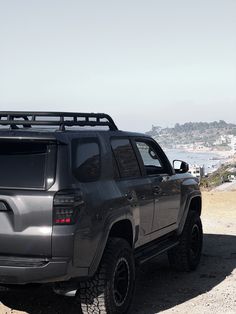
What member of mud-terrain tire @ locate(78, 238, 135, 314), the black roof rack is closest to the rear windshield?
the black roof rack

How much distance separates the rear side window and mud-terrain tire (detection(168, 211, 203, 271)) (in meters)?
2.50

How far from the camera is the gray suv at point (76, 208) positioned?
3838mm

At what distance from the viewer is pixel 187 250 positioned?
657cm

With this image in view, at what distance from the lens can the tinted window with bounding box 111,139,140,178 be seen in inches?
194

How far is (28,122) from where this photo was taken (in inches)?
178

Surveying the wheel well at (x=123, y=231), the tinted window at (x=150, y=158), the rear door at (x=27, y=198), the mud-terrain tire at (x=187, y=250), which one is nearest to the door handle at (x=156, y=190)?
the tinted window at (x=150, y=158)

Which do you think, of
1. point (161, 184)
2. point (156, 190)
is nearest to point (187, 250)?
point (161, 184)

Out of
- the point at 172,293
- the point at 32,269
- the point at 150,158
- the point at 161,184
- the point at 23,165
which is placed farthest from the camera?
the point at 150,158

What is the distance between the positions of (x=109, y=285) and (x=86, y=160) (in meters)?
1.13

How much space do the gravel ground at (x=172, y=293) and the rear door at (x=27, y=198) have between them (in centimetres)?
94

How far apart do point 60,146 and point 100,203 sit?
24.3 inches

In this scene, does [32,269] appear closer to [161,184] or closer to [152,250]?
[152,250]

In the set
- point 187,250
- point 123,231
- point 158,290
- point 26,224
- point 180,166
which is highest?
point 180,166

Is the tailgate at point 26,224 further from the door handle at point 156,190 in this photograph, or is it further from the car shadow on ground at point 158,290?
the door handle at point 156,190
